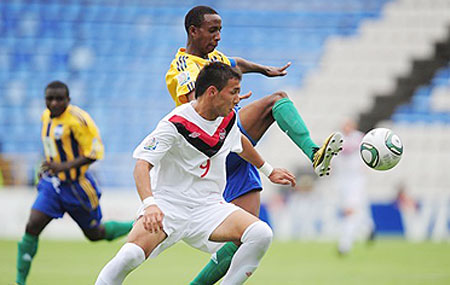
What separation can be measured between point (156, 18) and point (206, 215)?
18.4 metres

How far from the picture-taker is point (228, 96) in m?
4.98

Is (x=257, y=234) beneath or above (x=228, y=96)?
beneath

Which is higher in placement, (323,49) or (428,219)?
(323,49)

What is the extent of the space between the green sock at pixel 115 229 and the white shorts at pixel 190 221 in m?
3.38

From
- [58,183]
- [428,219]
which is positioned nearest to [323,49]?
[428,219]

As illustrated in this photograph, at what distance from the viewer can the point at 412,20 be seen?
883 inches

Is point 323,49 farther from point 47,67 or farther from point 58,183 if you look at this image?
point 58,183

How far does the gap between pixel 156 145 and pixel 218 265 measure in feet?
4.59

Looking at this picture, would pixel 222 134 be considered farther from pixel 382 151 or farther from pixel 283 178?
pixel 382 151

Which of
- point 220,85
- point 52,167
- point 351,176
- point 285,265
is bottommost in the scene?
point 285,265

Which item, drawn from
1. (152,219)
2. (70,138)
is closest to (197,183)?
(152,219)

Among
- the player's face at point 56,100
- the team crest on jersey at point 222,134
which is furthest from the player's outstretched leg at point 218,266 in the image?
the player's face at point 56,100

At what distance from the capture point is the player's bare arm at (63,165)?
807 cm

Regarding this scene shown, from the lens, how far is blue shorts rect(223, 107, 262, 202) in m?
6.05
